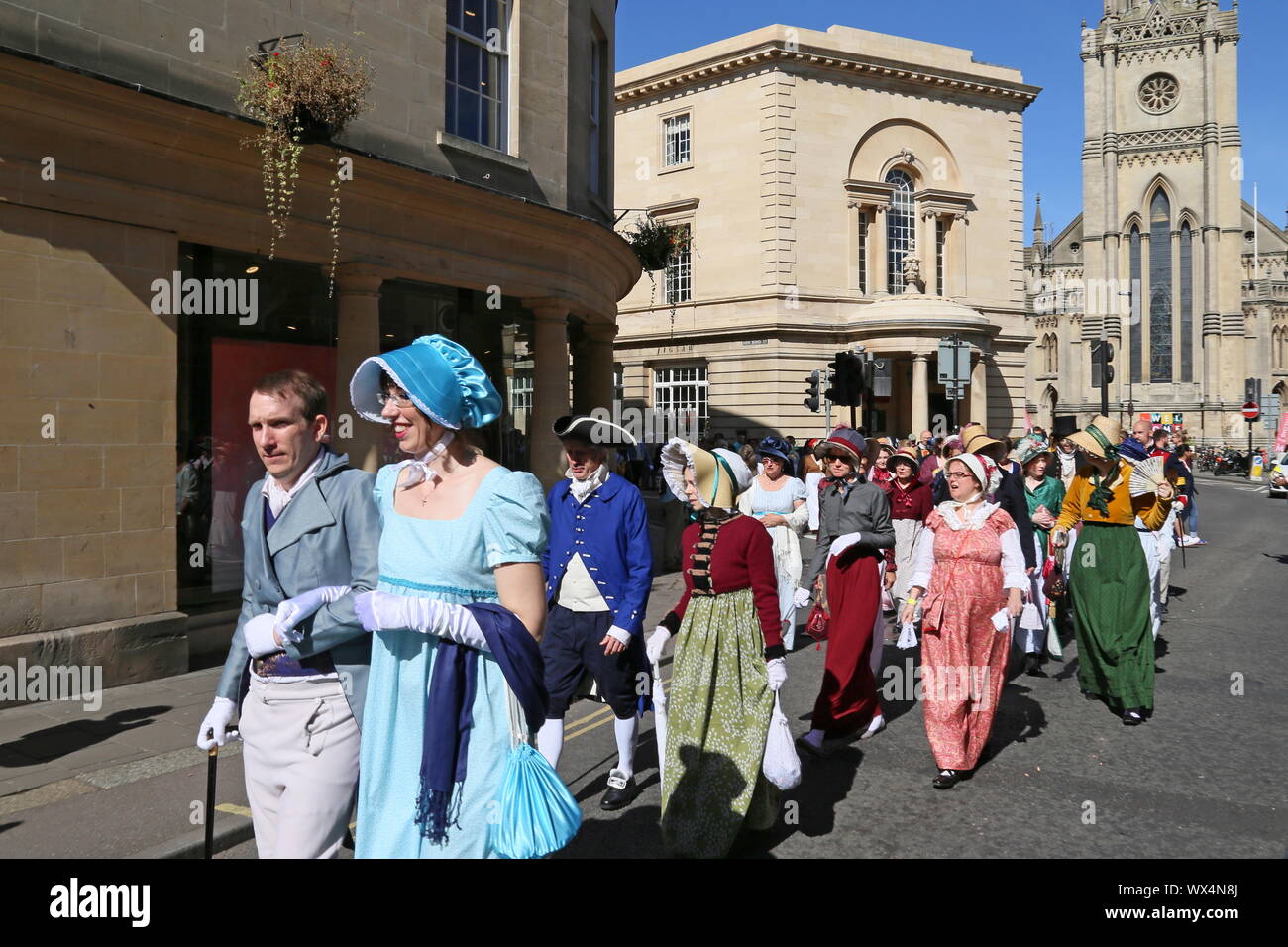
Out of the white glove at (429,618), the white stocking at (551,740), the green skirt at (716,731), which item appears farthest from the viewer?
the white stocking at (551,740)

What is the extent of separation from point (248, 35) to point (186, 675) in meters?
5.73

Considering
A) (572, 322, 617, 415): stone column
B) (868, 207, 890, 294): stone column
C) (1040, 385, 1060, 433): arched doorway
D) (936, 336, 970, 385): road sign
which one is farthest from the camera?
(1040, 385, 1060, 433): arched doorway

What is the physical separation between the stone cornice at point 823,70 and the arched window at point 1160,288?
44.1 metres

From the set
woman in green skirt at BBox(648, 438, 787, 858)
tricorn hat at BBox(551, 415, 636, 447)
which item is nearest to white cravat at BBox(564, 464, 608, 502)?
tricorn hat at BBox(551, 415, 636, 447)

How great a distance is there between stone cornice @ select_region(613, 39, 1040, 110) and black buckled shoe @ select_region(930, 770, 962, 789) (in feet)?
108

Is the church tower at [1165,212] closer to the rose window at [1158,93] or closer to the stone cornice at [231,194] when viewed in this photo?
the rose window at [1158,93]

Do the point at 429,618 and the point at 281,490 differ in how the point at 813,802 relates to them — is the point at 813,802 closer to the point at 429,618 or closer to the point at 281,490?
the point at 429,618

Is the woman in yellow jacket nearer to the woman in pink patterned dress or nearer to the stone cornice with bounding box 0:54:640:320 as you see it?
the woman in pink patterned dress

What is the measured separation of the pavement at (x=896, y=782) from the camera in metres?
4.77

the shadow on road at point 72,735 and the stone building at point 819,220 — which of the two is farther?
the stone building at point 819,220

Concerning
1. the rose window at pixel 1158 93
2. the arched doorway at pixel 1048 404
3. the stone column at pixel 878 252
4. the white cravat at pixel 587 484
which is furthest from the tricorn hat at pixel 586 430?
the rose window at pixel 1158 93

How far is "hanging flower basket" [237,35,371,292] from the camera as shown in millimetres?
8320

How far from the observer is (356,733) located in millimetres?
3172
